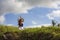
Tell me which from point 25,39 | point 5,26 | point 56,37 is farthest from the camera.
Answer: point 5,26

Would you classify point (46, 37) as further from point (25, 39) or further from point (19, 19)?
point (19, 19)

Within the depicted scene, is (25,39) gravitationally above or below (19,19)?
below

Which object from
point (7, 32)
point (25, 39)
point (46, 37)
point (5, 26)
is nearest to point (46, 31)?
point (46, 37)

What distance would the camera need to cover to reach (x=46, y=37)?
19484 mm

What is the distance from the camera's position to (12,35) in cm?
2072

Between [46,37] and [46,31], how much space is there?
0.63 meters

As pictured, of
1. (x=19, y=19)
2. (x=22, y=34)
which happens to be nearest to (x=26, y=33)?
(x=22, y=34)

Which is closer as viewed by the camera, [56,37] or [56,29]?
[56,37]

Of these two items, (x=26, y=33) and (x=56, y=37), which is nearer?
(x=56, y=37)

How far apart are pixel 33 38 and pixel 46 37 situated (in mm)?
1216

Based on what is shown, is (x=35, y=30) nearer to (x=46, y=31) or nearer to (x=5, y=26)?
(x=46, y=31)

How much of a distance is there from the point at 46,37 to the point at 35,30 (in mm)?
1562

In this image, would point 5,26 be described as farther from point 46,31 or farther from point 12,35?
point 46,31

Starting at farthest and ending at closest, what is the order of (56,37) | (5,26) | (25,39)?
(5,26) → (25,39) → (56,37)
